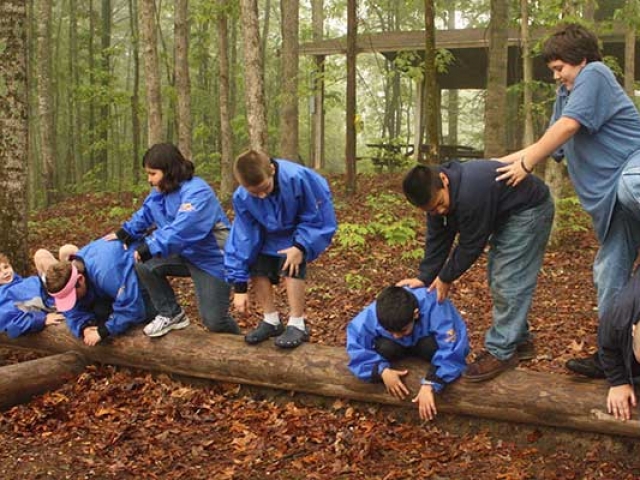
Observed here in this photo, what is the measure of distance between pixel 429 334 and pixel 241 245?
160 cm

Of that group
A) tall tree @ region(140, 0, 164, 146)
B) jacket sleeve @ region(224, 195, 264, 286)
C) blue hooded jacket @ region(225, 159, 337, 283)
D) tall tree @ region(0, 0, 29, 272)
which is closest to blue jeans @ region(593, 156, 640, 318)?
blue hooded jacket @ region(225, 159, 337, 283)

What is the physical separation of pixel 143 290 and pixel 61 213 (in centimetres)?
1247

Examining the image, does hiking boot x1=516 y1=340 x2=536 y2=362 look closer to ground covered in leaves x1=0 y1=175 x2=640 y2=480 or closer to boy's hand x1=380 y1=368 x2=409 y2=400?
ground covered in leaves x1=0 y1=175 x2=640 y2=480

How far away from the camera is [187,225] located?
5.08m

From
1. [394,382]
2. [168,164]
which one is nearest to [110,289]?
[168,164]

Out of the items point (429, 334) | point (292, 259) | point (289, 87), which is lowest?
point (429, 334)

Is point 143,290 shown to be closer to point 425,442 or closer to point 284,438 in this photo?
point 284,438

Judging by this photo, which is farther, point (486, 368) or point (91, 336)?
point (91, 336)

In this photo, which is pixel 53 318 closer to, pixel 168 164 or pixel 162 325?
pixel 162 325

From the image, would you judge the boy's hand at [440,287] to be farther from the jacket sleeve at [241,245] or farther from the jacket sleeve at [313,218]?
the jacket sleeve at [241,245]

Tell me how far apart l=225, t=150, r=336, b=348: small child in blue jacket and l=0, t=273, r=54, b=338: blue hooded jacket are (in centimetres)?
226

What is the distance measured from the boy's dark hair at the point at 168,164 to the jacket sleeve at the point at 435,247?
220 centimetres

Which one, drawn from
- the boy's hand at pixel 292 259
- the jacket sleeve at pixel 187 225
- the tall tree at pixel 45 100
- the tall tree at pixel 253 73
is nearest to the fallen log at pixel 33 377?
Result: the jacket sleeve at pixel 187 225

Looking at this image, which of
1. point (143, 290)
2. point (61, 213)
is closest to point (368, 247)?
point (143, 290)
